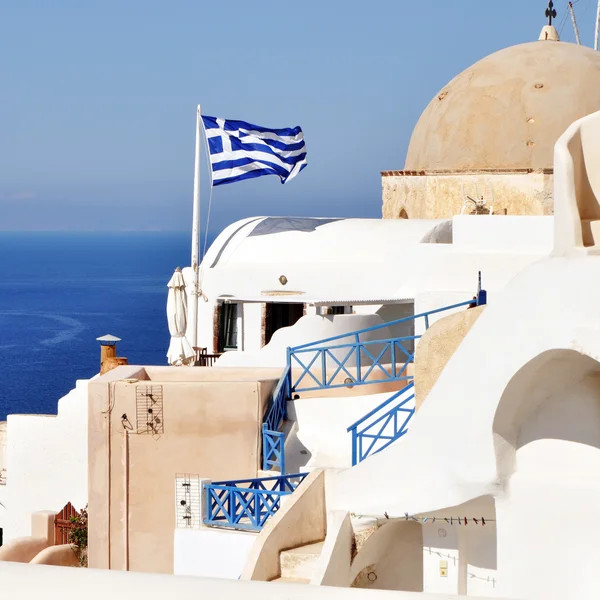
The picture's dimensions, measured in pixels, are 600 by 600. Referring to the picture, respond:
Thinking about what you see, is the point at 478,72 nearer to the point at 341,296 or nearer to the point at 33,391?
the point at 341,296

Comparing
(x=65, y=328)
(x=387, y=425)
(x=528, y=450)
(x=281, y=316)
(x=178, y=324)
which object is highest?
(x=65, y=328)

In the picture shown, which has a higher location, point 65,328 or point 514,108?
point 65,328

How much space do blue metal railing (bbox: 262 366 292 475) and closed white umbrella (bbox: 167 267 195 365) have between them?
206 inches

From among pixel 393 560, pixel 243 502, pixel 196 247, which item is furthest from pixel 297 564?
pixel 196 247

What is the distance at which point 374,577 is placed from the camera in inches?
467

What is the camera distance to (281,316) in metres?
21.8

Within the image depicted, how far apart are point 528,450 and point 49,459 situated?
484 inches

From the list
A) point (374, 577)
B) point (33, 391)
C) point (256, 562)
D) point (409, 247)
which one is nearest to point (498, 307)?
point (256, 562)

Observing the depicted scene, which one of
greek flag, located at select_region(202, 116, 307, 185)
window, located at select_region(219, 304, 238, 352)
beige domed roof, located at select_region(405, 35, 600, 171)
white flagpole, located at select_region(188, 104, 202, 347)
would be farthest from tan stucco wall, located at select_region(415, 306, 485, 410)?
greek flag, located at select_region(202, 116, 307, 185)

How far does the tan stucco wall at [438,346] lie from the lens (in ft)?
36.0

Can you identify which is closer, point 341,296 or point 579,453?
point 579,453

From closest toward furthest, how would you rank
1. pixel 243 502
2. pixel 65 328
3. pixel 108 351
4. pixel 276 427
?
1. pixel 243 502
2. pixel 276 427
3. pixel 108 351
4. pixel 65 328

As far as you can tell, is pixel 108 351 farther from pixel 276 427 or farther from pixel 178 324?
pixel 276 427

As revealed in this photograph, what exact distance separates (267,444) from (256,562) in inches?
172
